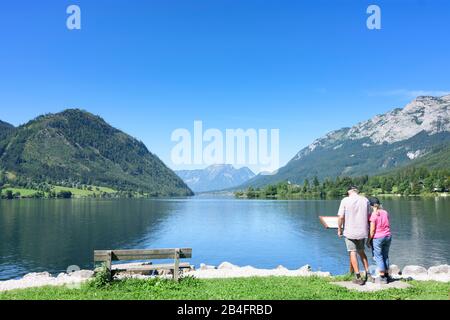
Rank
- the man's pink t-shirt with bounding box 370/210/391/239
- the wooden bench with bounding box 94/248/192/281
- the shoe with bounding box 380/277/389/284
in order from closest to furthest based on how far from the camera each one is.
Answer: the shoe with bounding box 380/277/389/284
the wooden bench with bounding box 94/248/192/281
the man's pink t-shirt with bounding box 370/210/391/239

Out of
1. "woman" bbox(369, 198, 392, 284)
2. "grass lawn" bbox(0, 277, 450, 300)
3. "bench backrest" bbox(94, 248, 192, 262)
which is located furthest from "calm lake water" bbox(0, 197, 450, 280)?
"bench backrest" bbox(94, 248, 192, 262)

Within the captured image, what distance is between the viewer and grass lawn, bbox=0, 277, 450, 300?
1379 centimetres

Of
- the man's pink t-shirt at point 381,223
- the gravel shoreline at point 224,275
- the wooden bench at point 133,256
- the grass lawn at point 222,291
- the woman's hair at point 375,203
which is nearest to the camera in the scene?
the grass lawn at point 222,291

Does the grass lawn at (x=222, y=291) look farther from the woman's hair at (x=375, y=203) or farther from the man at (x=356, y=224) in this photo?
the woman's hair at (x=375, y=203)

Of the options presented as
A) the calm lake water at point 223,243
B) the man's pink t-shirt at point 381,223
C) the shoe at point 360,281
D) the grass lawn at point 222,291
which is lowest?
the calm lake water at point 223,243

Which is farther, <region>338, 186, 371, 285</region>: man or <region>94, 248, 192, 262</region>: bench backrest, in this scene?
<region>94, 248, 192, 262</region>: bench backrest

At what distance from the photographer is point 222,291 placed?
15.0 m

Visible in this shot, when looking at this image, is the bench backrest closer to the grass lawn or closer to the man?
the grass lawn

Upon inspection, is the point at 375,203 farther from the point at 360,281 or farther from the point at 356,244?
the point at 360,281

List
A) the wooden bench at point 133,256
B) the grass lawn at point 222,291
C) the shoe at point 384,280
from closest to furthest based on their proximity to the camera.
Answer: the grass lawn at point 222,291 < the shoe at point 384,280 < the wooden bench at point 133,256

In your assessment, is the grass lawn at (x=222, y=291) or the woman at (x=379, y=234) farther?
the woman at (x=379, y=234)

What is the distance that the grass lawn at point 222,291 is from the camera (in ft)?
45.2

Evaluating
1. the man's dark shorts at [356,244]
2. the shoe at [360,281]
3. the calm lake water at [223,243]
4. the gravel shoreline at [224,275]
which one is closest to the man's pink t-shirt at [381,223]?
the man's dark shorts at [356,244]
